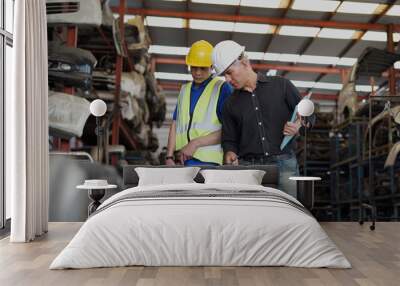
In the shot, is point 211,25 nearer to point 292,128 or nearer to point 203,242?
point 292,128

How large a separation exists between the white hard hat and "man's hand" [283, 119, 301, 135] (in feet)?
2.96

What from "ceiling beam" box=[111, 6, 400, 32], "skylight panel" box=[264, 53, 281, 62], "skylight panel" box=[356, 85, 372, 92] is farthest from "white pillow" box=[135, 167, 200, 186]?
"skylight panel" box=[356, 85, 372, 92]

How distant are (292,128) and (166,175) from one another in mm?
1398

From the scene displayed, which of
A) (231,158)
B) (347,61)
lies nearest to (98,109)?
(231,158)

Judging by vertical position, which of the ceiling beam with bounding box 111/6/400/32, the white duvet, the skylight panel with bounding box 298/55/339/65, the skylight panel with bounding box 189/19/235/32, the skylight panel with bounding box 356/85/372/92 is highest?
the ceiling beam with bounding box 111/6/400/32

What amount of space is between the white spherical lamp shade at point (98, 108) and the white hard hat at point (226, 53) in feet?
4.10

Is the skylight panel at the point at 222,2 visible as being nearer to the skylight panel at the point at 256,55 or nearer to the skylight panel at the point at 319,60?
the skylight panel at the point at 256,55

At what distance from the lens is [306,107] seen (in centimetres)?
510

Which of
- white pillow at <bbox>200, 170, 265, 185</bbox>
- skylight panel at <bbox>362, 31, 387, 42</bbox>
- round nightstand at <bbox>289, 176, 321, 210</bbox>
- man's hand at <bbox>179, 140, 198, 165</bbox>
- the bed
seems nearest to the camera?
the bed

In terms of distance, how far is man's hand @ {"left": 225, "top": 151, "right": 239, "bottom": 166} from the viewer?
518cm

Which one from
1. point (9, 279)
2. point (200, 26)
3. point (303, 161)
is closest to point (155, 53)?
point (200, 26)

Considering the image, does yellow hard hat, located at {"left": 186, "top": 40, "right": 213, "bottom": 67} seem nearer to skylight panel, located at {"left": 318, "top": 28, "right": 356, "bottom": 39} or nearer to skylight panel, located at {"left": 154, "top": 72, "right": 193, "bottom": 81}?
skylight panel, located at {"left": 154, "top": 72, "right": 193, "bottom": 81}

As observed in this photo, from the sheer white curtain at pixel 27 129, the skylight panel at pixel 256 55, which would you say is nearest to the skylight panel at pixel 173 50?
the skylight panel at pixel 256 55

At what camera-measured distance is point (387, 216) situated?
5.57 metres
